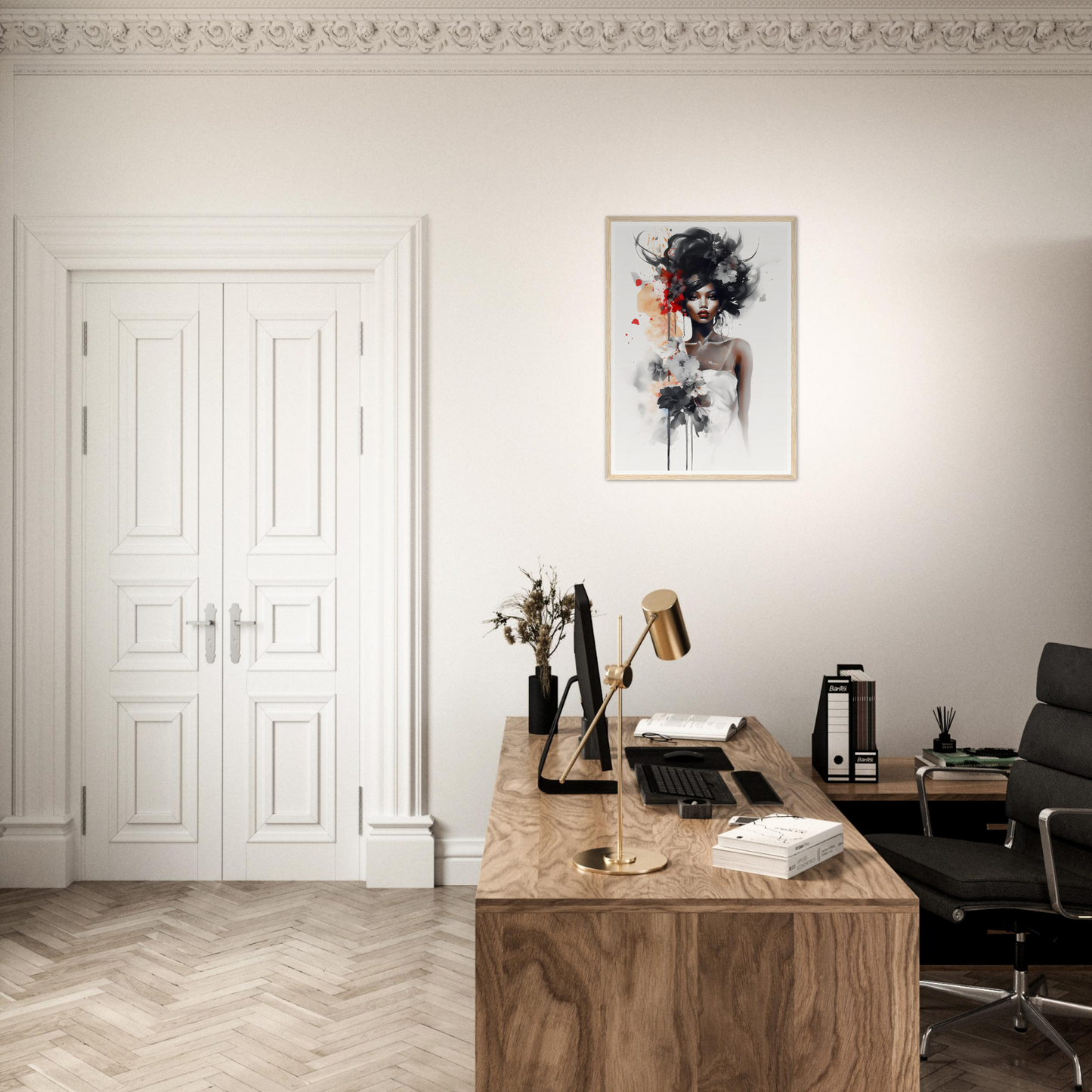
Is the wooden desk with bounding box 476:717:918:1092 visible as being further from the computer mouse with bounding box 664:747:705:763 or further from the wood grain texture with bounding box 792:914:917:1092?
the computer mouse with bounding box 664:747:705:763

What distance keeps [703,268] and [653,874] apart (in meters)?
2.65

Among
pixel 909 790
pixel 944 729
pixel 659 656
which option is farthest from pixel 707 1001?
pixel 944 729

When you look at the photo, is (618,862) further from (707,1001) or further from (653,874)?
(707,1001)

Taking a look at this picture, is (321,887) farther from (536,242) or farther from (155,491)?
(536,242)

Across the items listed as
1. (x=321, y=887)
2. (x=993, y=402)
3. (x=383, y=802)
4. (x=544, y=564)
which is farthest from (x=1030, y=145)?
(x=321, y=887)

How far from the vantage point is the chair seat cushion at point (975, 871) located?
8.21 ft

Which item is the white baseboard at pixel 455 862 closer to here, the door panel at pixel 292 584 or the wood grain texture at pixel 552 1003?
the door panel at pixel 292 584

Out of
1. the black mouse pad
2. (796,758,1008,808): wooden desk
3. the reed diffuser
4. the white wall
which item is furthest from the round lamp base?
the reed diffuser

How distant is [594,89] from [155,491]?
2384mm

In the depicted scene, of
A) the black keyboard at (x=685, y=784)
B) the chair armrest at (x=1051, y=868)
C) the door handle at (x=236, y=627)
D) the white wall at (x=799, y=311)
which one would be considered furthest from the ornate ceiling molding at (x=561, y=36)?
the chair armrest at (x=1051, y=868)

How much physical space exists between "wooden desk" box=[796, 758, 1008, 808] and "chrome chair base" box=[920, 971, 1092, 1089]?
56 cm

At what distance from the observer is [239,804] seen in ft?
12.8

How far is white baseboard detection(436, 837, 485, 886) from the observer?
3840mm

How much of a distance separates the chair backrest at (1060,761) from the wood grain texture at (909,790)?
0.51 feet
